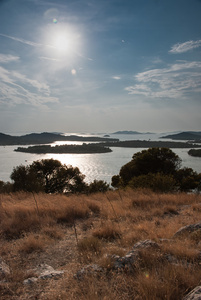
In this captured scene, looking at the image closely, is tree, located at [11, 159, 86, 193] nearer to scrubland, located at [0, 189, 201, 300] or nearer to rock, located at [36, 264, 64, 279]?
scrubland, located at [0, 189, 201, 300]

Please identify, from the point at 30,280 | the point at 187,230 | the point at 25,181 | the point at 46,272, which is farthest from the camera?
the point at 25,181

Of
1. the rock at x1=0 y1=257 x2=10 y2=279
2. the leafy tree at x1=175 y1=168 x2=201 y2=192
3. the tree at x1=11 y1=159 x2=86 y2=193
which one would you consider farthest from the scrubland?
the tree at x1=11 y1=159 x2=86 y2=193

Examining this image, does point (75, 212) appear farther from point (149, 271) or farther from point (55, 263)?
point (149, 271)

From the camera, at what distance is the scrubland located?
7.97 ft

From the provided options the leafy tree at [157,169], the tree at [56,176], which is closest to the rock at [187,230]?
the leafy tree at [157,169]

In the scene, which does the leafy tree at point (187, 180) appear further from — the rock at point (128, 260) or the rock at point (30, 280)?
the rock at point (30, 280)

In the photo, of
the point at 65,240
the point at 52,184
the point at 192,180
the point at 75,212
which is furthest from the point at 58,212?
the point at 52,184

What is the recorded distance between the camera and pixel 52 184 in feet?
95.8

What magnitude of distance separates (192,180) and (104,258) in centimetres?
2366

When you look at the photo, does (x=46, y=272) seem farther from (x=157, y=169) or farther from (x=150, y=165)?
(x=157, y=169)

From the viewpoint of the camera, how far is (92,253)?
3.56 meters

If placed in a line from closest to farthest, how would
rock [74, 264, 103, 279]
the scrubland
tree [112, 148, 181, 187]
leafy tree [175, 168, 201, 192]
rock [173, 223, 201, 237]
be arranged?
1. the scrubland
2. rock [74, 264, 103, 279]
3. rock [173, 223, 201, 237]
4. leafy tree [175, 168, 201, 192]
5. tree [112, 148, 181, 187]

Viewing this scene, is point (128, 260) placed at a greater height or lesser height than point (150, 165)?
greater

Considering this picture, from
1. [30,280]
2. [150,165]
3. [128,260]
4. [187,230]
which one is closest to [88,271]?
[128,260]
